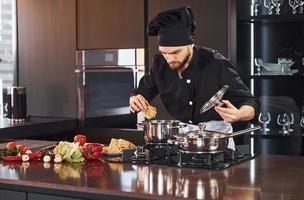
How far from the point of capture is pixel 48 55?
4629mm

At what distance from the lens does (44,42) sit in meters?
4.64

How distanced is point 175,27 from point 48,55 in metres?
2.31

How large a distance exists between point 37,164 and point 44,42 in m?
2.47

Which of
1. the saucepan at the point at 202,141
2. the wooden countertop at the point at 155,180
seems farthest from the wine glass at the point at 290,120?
the saucepan at the point at 202,141

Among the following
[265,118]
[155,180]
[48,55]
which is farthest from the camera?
[48,55]

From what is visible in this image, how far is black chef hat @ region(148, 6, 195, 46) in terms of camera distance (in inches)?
99.3

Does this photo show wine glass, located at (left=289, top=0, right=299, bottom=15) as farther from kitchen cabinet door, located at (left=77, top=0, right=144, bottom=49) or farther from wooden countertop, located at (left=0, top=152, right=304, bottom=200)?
wooden countertop, located at (left=0, top=152, right=304, bottom=200)

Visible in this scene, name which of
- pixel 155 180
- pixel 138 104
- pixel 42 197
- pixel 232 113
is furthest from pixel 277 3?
pixel 42 197

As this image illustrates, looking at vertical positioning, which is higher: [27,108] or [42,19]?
[42,19]

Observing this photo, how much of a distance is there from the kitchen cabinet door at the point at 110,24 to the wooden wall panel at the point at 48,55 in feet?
0.31

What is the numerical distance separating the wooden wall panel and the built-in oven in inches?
3.7

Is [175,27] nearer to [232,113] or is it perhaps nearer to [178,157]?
[232,113]

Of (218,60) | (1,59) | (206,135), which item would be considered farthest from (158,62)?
(1,59)

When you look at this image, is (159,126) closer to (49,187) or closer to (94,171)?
(94,171)
